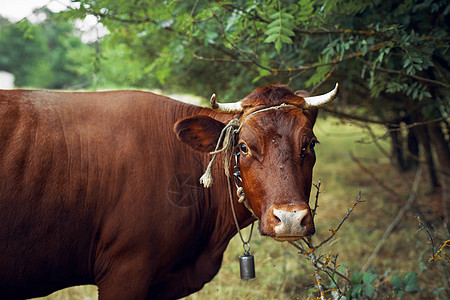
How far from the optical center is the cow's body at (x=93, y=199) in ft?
8.51

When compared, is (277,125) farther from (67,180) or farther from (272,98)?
(67,180)

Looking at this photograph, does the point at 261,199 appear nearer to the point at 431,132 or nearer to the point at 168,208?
the point at 168,208

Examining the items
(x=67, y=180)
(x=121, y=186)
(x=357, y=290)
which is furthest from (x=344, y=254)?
(x=67, y=180)

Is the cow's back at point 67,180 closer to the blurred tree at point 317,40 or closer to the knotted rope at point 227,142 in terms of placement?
the knotted rope at point 227,142

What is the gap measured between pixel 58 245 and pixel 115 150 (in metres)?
0.75

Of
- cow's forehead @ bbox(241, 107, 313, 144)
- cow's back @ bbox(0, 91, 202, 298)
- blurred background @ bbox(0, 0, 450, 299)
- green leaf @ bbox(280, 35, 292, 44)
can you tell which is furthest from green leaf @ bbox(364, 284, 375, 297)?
green leaf @ bbox(280, 35, 292, 44)

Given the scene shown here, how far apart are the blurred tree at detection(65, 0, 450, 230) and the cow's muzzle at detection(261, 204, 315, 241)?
1.40 meters

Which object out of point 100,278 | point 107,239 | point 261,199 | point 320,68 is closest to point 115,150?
point 107,239

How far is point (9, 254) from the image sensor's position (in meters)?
2.56

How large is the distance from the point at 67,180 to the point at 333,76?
11.8ft

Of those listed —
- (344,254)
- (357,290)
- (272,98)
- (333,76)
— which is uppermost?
(333,76)

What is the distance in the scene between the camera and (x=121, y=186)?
2.79 meters

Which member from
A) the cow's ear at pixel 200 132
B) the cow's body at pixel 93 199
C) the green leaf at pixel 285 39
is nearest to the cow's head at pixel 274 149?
the cow's ear at pixel 200 132

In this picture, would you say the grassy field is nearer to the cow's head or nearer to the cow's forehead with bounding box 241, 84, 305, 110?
the cow's head
